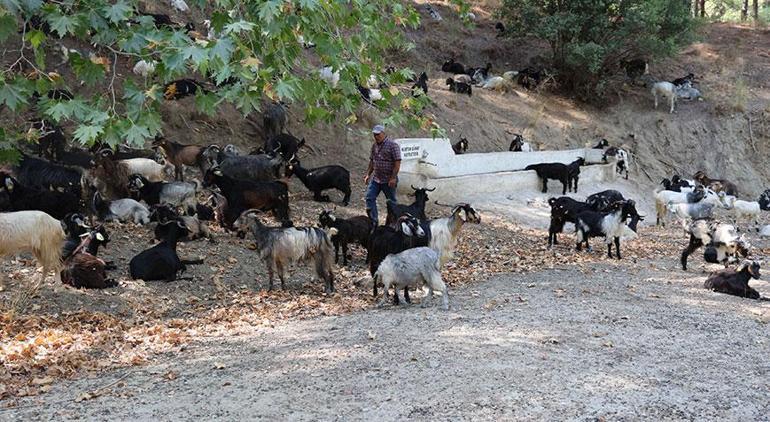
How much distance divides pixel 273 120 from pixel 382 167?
661 cm

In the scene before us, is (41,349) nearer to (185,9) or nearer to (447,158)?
(447,158)

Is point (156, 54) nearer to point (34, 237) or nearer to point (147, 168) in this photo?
point (34, 237)

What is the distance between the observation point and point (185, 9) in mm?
20953

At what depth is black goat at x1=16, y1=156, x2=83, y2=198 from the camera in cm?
1218

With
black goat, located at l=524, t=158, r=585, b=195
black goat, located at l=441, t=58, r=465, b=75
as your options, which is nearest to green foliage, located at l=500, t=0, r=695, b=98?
black goat, located at l=441, t=58, r=465, b=75

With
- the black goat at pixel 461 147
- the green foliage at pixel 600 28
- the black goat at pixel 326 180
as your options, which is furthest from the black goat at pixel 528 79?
the black goat at pixel 326 180

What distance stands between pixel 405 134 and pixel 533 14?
8.42 meters

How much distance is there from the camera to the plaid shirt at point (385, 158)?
11.4 meters

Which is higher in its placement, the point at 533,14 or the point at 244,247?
the point at 533,14

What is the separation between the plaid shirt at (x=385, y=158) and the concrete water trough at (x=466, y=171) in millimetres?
4645

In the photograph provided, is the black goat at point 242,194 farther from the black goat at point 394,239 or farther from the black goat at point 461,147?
the black goat at point 461,147

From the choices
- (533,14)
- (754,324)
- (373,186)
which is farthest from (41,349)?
(533,14)

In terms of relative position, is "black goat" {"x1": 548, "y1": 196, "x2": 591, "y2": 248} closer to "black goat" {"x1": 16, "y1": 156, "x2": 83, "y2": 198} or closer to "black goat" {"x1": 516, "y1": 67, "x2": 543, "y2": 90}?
"black goat" {"x1": 16, "y1": 156, "x2": 83, "y2": 198}

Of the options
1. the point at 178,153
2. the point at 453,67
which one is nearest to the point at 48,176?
the point at 178,153
